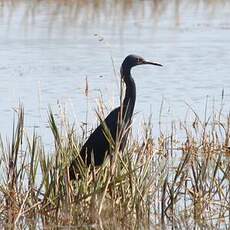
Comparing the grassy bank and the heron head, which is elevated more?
the heron head

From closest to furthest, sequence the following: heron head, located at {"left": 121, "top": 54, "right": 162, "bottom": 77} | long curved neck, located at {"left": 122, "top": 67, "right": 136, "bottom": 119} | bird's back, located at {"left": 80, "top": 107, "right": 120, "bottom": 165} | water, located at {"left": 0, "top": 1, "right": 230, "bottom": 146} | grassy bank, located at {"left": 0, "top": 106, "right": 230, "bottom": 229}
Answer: grassy bank, located at {"left": 0, "top": 106, "right": 230, "bottom": 229} → bird's back, located at {"left": 80, "top": 107, "right": 120, "bottom": 165} → long curved neck, located at {"left": 122, "top": 67, "right": 136, "bottom": 119} → heron head, located at {"left": 121, "top": 54, "right": 162, "bottom": 77} → water, located at {"left": 0, "top": 1, "right": 230, "bottom": 146}

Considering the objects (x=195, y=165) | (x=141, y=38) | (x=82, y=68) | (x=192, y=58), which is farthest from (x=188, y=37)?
(x=195, y=165)

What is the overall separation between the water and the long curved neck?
3.45 feet

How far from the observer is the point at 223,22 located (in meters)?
18.6

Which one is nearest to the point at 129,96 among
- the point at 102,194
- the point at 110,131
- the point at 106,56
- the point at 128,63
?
the point at 128,63

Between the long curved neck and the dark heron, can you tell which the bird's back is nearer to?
the dark heron

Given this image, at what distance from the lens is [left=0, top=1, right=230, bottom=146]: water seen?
38.6ft

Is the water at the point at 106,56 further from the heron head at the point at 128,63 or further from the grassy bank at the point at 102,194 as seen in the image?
the grassy bank at the point at 102,194

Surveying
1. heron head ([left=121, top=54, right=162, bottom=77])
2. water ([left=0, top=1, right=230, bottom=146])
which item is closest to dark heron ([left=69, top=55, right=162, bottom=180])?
heron head ([left=121, top=54, right=162, bottom=77])

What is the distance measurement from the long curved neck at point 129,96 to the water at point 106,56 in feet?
3.45

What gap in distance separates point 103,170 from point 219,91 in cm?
566

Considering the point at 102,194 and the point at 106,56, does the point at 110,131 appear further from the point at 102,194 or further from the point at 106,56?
the point at 106,56

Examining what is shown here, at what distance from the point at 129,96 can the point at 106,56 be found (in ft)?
24.3

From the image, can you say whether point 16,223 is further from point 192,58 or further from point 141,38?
point 141,38
